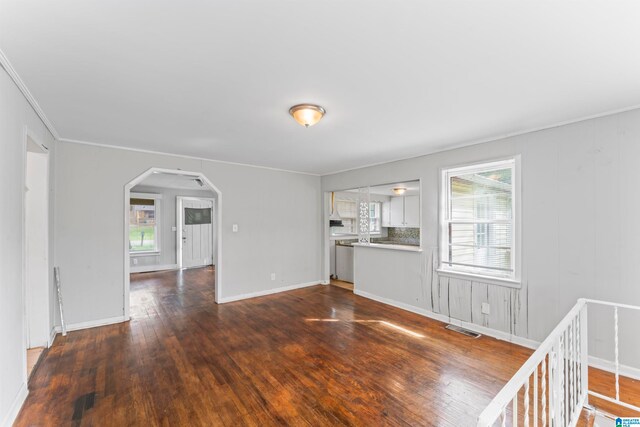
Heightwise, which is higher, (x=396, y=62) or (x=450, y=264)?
(x=396, y=62)

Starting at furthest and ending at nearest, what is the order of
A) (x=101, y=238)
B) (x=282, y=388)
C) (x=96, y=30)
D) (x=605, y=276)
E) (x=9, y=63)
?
(x=101, y=238) < (x=605, y=276) < (x=282, y=388) < (x=9, y=63) < (x=96, y=30)

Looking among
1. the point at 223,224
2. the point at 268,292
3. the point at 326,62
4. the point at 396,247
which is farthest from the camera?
the point at 268,292

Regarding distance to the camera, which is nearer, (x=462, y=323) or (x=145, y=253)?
(x=462, y=323)

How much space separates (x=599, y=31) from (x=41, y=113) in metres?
4.33

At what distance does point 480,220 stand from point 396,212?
368 centimetres

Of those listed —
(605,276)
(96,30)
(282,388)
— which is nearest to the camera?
(96,30)

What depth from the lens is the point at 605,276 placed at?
2730 mm

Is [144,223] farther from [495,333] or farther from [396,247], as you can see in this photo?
[495,333]

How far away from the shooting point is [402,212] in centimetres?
722

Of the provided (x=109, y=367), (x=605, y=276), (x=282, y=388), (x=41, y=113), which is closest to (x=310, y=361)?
(x=282, y=388)

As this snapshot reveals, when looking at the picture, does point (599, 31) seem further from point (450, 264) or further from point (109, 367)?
point (109, 367)

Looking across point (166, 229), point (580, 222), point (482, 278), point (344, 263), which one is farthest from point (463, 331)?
point (166, 229)

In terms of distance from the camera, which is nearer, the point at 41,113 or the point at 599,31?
the point at 599,31

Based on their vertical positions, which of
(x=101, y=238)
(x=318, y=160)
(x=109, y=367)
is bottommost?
(x=109, y=367)
